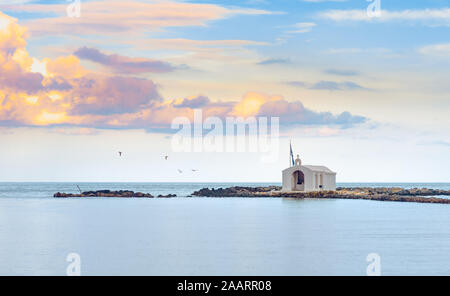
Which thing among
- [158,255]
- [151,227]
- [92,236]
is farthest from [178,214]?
[158,255]

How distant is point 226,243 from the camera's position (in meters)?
42.7

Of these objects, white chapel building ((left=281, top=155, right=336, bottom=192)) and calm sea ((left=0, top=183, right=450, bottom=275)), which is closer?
calm sea ((left=0, top=183, right=450, bottom=275))

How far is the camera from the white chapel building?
94.2m

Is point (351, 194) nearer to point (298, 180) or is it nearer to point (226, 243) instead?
point (298, 180)

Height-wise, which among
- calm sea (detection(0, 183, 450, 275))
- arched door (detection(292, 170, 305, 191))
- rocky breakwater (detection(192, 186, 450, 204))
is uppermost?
arched door (detection(292, 170, 305, 191))

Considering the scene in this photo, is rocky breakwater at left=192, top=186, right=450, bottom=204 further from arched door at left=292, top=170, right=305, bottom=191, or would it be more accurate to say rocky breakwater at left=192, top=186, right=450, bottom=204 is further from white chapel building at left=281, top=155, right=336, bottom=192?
arched door at left=292, top=170, right=305, bottom=191

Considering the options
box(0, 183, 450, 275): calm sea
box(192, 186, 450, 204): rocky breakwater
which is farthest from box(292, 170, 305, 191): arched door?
box(0, 183, 450, 275): calm sea

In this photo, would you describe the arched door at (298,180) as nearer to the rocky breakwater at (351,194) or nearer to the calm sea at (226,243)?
the rocky breakwater at (351,194)

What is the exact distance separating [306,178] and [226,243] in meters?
53.1

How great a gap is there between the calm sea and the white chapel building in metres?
25.0

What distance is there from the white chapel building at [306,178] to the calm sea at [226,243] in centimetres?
2502

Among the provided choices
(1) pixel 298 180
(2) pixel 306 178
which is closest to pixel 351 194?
(1) pixel 298 180

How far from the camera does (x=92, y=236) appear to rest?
47.3 metres
